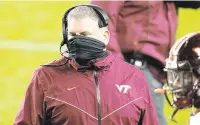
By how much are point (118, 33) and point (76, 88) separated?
2.09 m

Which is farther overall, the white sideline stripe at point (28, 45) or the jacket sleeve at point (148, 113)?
the white sideline stripe at point (28, 45)

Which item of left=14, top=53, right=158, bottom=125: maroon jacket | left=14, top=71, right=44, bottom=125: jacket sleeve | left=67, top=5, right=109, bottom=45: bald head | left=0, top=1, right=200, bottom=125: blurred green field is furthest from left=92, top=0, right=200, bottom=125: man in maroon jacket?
left=0, top=1, right=200, bottom=125: blurred green field

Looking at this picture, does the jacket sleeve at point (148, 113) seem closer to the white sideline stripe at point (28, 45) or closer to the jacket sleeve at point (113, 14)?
the jacket sleeve at point (113, 14)

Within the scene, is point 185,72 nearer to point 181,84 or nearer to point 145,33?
point 181,84

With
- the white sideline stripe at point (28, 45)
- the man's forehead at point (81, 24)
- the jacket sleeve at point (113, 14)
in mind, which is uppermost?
the man's forehead at point (81, 24)

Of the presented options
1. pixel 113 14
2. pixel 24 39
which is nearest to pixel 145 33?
pixel 113 14

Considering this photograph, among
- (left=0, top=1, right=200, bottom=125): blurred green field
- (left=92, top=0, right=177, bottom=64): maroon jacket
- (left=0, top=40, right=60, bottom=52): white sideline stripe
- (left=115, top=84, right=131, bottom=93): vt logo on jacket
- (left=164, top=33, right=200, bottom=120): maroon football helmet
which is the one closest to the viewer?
(left=115, top=84, right=131, bottom=93): vt logo on jacket

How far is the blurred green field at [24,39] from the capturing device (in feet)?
36.2

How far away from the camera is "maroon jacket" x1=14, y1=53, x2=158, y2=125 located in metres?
5.29

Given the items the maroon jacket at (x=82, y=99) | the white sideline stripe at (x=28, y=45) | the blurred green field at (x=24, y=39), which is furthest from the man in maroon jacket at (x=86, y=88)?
the white sideline stripe at (x=28, y=45)

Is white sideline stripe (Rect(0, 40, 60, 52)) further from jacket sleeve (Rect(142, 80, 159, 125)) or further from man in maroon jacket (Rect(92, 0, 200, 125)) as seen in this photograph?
jacket sleeve (Rect(142, 80, 159, 125))

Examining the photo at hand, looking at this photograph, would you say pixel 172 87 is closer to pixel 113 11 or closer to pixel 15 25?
pixel 113 11

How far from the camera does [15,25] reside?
542 inches

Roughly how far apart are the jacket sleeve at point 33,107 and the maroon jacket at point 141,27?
195 cm
